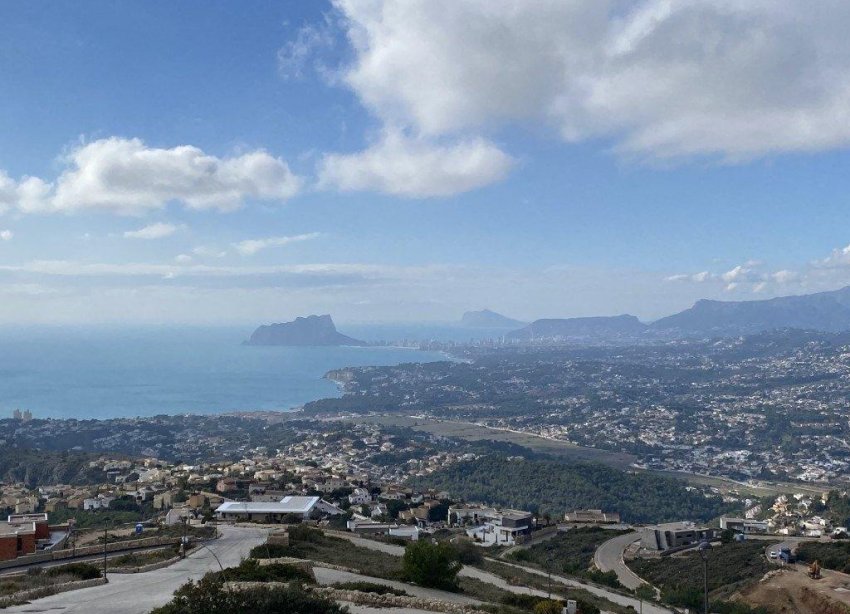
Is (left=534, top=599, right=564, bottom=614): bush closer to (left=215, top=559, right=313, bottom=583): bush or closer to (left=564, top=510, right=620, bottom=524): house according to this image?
(left=215, top=559, right=313, bottom=583): bush

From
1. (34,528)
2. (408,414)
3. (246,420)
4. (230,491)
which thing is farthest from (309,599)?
(408,414)

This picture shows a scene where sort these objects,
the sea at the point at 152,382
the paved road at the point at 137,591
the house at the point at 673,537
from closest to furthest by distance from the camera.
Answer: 1. the paved road at the point at 137,591
2. the house at the point at 673,537
3. the sea at the point at 152,382

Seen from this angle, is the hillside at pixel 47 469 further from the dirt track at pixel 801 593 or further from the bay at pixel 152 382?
the bay at pixel 152 382

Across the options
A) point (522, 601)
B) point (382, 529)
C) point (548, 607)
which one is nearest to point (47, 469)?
point (382, 529)

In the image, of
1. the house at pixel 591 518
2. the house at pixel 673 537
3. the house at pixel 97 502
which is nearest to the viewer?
the house at pixel 673 537

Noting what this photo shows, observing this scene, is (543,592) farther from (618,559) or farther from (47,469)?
(47,469)

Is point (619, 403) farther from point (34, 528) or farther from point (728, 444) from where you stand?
point (34, 528)

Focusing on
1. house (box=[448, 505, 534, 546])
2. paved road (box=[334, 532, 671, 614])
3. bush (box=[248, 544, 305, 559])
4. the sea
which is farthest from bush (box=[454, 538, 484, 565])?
the sea

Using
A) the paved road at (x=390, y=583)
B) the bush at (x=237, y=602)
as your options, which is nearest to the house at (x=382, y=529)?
the paved road at (x=390, y=583)
